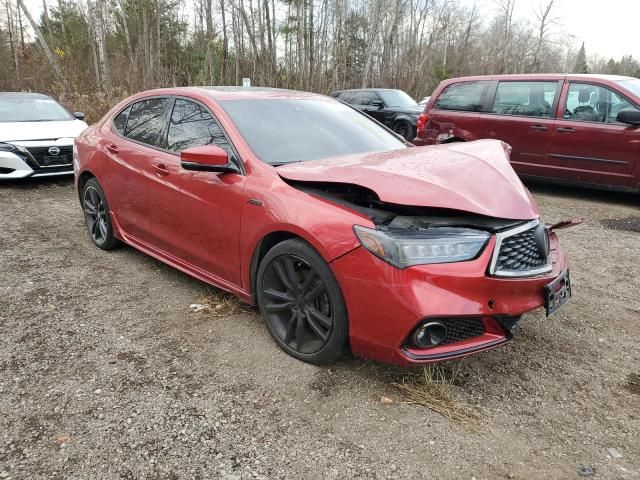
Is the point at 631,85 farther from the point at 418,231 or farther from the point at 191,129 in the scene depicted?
the point at 191,129

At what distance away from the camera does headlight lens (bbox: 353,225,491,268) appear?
2.25 m

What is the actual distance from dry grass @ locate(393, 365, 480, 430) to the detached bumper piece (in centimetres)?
28

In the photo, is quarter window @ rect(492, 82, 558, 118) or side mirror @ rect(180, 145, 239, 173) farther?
quarter window @ rect(492, 82, 558, 118)

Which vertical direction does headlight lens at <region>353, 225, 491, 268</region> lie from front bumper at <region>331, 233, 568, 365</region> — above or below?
above

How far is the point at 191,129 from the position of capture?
3502mm

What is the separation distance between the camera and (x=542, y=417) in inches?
92.7

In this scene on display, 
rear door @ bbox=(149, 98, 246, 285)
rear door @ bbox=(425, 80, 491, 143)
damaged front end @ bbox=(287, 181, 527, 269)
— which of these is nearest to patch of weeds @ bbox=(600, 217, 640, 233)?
rear door @ bbox=(425, 80, 491, 143)

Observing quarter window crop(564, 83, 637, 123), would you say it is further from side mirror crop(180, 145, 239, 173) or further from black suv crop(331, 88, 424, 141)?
black suv crop(331, 88, 424, 141)

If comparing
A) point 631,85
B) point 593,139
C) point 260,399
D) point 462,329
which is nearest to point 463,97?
point 593,139

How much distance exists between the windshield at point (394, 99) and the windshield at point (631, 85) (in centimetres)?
771

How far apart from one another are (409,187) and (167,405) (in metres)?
1.60

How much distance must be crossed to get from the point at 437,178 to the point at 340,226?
22.4 inches

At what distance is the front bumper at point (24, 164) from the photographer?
7.07 m

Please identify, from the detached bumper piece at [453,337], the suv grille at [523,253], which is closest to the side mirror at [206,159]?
the detached bumper piece at [453,337]
